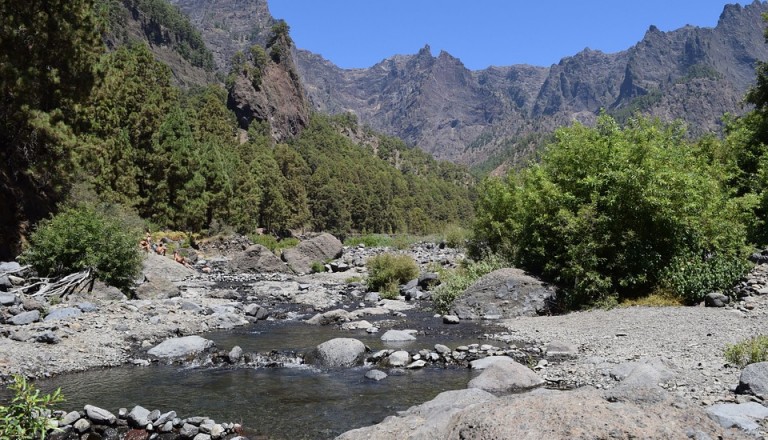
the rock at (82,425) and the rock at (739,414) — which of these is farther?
the rock at (82,425)

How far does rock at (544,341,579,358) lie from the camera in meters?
12.9

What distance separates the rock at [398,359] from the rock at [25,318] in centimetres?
967

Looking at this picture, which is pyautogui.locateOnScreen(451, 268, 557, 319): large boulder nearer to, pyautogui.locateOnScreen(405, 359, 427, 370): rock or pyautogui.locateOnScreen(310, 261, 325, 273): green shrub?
pyautogui.locateOnScreen(405, 359, 427, 370): rock

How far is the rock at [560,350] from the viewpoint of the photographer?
1295 centimetres

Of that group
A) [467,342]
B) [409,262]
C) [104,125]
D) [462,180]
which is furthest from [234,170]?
[462,180]

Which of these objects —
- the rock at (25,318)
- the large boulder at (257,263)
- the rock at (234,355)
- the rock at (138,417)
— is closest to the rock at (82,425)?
the rock at (138,417)

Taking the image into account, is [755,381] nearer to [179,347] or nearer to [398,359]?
[398,359]

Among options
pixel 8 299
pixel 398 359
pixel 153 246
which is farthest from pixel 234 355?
pixel 153 246

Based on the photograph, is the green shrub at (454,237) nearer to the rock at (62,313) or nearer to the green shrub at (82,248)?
the green shrub at (82,248)

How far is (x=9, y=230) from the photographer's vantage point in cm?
2289

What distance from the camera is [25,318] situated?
1450 centimetres

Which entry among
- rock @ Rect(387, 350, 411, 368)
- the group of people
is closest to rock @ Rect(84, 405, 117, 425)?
rock @ Rect(387, 350, 411, 368)

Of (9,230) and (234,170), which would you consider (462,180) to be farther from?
(9,230)

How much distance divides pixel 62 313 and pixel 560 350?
13.8m
